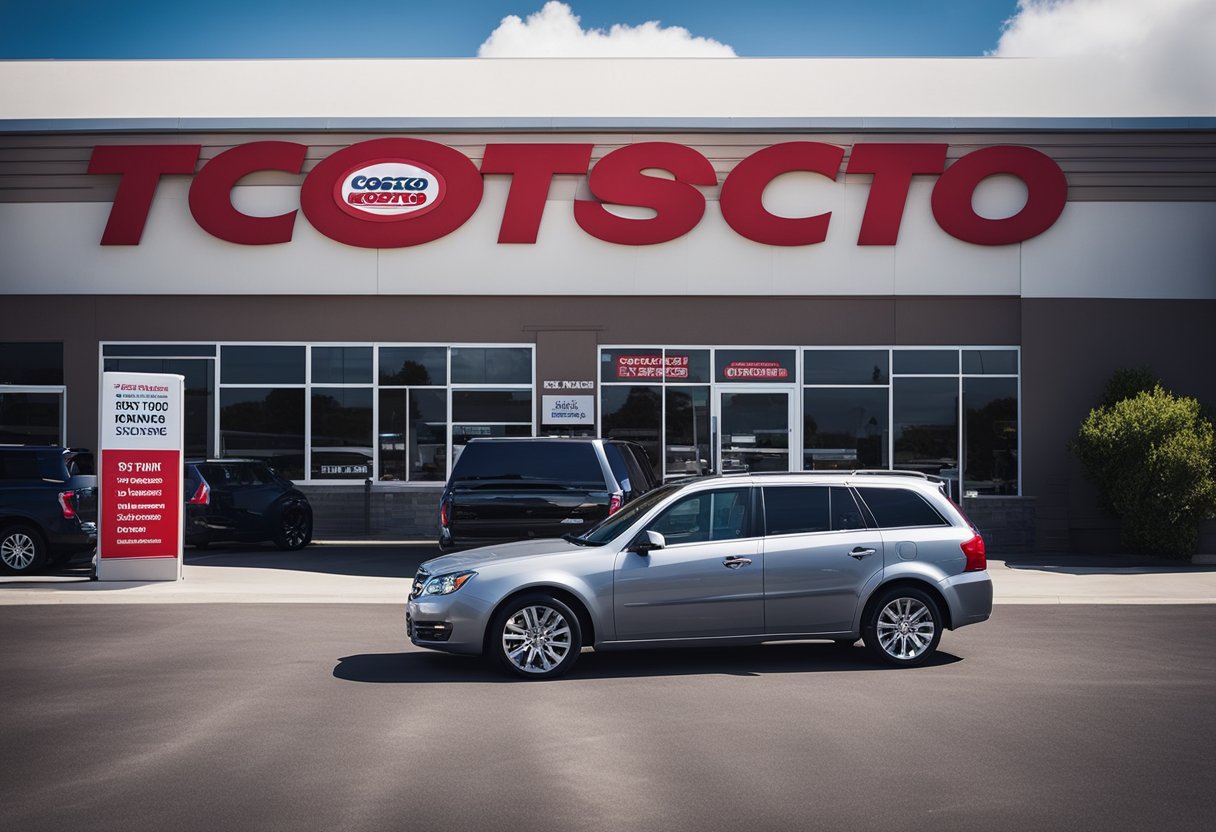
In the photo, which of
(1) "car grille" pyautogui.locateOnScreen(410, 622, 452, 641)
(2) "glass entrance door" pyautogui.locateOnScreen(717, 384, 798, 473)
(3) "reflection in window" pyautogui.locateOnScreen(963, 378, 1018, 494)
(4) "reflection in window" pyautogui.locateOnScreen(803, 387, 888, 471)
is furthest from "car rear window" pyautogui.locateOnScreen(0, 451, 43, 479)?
(3) "reflection in window" pyautogui.locateOnScreen(963, 378, 1018, 494)

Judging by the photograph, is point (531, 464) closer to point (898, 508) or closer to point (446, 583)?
point (446, 583)

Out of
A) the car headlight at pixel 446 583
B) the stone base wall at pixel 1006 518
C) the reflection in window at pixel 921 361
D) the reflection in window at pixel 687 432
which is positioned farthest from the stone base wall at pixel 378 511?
the car headlight at pixel 446 583

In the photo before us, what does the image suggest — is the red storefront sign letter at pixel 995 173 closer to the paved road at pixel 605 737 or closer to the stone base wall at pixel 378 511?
the stone base wall at pixel 378 511

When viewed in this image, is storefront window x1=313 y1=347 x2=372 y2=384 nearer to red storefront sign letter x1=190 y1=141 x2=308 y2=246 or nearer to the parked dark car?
red storefront sign letter x1=190 y1=141 x2=308 y2=246

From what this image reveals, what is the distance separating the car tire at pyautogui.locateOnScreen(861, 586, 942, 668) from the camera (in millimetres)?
10422

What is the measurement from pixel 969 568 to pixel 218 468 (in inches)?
573

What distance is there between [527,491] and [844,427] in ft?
36.4

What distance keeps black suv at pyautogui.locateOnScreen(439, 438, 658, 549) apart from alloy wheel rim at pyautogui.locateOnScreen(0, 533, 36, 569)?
650 cm

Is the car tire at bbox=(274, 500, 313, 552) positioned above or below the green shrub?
below

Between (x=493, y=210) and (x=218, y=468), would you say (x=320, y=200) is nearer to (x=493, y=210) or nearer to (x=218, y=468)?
(x=493, y=210)

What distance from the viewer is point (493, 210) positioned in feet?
80.5

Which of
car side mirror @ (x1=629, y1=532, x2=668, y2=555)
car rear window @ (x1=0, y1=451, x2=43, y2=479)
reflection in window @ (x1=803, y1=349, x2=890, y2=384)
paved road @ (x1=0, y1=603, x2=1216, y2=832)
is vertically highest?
reflection in window @ (x1=803, y1=349, x2=890, y2=384)

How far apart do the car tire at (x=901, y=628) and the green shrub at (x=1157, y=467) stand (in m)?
12.3

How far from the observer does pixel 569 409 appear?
24609 mm
